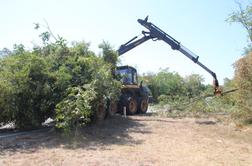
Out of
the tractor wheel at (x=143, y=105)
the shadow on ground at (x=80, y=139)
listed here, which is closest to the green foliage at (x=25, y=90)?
the shadow on ground at (x=80, y=139)

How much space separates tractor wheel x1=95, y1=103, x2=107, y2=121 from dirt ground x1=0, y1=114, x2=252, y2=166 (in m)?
0.35

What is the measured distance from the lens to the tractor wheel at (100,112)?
1515 centimetres

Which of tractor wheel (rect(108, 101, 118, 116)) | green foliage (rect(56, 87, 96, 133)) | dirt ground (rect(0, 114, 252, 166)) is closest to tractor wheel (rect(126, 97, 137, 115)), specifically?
tractor wheel (rect(108, 101, 118, 116))

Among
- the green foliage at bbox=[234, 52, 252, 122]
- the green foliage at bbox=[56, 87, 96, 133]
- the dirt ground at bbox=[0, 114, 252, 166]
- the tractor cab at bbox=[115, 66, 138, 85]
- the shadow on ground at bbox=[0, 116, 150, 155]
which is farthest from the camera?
the tractor cab at bbox=[115, 66, 138, 85]

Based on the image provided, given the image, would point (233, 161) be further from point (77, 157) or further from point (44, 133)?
point (44, 133)

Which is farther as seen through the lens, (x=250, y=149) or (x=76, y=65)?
(x=76, y=65)

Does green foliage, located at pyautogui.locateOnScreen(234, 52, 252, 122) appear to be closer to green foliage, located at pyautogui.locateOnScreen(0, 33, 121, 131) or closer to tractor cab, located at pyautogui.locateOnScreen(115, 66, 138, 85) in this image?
green foliage, located at pyautogui.locateOnScreen(0, 33, 121, 131)

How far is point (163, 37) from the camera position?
20.9 meters

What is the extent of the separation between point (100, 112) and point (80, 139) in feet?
12.5

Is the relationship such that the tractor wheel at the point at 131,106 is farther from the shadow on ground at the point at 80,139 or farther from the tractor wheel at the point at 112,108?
the shadow on ground at the point at 80,139

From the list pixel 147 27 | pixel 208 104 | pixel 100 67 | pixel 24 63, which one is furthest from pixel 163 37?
pixel 24 63

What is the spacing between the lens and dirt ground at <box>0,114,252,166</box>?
8.68 meters

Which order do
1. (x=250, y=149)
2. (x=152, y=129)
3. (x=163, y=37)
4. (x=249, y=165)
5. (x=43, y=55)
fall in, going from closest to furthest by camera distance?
(x=249, y=165), (x=250, y=149), (x=152, y=129), (x=43, y=55), (x=163, y=37)

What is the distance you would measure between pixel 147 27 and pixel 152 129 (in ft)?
27.4
